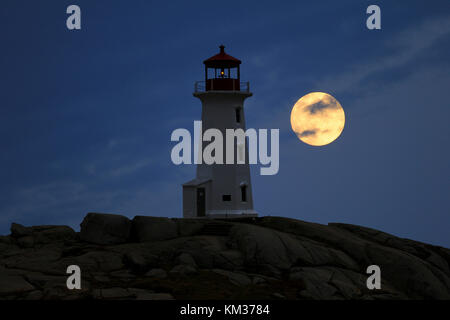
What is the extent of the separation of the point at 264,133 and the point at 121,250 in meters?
14.5

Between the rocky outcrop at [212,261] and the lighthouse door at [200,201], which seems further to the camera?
the lighthouse door at [200,201]

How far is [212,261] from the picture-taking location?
102 ft

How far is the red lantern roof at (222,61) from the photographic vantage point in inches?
1744

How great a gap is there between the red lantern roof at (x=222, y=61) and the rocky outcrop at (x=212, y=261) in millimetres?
12309

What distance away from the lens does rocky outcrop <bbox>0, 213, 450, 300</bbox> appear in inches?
1061

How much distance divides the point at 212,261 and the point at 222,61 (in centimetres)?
1803

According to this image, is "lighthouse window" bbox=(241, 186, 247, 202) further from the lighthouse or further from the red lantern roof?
the red lantern roof

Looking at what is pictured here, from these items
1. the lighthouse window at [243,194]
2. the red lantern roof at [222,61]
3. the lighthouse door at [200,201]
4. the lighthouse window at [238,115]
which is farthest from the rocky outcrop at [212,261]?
the red lantern roof at [222,61]

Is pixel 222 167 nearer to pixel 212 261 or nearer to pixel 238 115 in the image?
pixel 238 115

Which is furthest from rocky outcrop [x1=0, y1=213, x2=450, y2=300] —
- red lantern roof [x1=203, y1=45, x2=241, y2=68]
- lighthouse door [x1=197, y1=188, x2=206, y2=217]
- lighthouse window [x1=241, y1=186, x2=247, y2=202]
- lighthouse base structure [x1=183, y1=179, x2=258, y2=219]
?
red lantern roof [x1=203, y1=45, x2=241, y2=68]

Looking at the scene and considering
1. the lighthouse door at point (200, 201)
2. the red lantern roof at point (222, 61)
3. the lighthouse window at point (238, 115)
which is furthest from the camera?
the lighthouse window at point (238, 115)

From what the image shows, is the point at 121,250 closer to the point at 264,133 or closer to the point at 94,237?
the point at 94,237

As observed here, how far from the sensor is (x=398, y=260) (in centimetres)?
3416

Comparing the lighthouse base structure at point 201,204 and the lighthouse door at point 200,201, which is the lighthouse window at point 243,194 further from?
the lighthouse door at point 200,201
